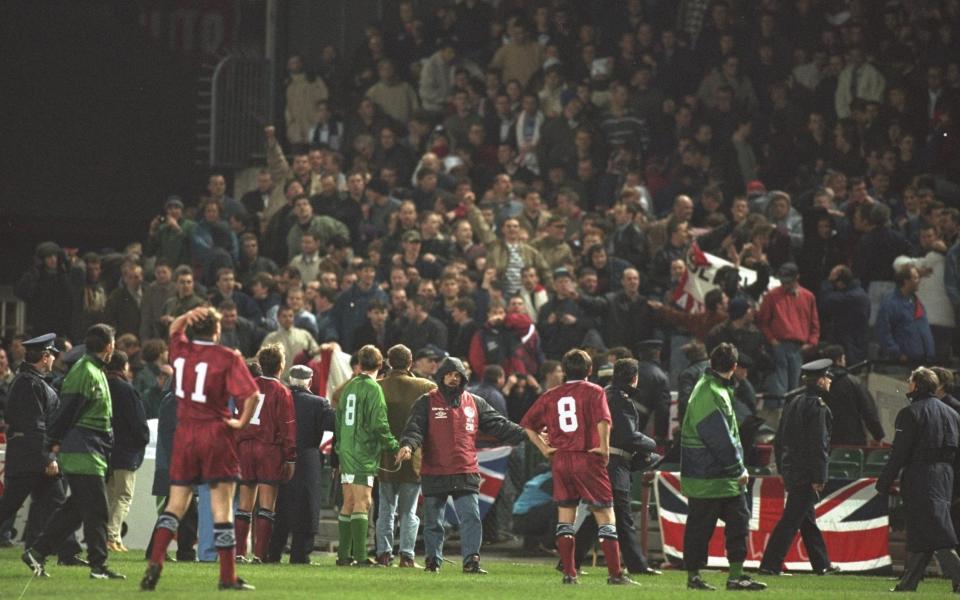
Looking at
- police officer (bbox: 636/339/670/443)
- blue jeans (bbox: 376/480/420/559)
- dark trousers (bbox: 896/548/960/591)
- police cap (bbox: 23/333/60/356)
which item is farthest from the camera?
police officer (bbox: 636/339/670/443)

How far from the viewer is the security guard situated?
15.6 m

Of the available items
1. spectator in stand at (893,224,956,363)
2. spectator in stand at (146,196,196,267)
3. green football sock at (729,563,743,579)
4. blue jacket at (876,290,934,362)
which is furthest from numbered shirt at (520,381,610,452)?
spectator in stand at (146,196,196,267)

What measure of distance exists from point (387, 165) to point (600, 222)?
5092 millimetres

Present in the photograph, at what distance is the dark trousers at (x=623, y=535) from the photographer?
16406 mm

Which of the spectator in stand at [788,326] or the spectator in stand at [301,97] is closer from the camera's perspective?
the spectator in stand at [788,326]

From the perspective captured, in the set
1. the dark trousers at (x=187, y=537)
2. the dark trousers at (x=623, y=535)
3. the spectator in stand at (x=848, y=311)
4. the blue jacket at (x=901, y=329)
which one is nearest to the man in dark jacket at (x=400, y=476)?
the dark trousers at (x=623, y=535)

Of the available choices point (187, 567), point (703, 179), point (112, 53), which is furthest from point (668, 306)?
point (112, 53)

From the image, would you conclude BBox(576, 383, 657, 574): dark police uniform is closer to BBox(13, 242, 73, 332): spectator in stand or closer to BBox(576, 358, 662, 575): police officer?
BBox(576, 358, 662, 575): police officer

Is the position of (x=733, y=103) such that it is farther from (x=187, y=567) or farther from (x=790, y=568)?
(x=187, y=567)

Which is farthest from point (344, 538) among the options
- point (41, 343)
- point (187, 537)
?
point (41, 343)

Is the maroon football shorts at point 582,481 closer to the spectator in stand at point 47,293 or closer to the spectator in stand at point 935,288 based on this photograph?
the spectator in stand at point 935,288

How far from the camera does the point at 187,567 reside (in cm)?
1573

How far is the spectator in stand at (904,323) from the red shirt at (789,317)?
79 centimetres

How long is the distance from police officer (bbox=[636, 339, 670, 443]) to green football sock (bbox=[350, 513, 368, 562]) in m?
3.85
